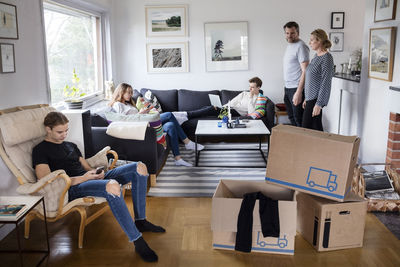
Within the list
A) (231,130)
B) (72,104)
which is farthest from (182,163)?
(72,104)

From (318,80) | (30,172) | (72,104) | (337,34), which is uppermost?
(337,34)

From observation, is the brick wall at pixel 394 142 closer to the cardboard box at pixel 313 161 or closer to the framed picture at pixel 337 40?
the cardboard box at pixel 313 161

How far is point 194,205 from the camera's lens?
3.50 metres

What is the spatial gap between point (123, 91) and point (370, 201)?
9.48 ft

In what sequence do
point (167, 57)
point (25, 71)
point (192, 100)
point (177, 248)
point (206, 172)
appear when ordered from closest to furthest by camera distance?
point (177, 248)
point (25, 71)
point (206, 172)
point (192, 100)
point (167, 57)

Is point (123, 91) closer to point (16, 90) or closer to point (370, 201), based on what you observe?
point (16, 90)

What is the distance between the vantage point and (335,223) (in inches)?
105

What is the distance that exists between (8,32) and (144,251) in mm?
2016

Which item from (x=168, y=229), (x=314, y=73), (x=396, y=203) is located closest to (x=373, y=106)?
(x=314, y=73)

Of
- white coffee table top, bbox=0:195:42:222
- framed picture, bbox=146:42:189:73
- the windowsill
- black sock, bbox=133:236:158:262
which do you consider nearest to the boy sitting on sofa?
framed picture, bbox=146:42:189:73

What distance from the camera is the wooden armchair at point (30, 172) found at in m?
2.65

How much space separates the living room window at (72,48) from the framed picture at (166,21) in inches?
31.6

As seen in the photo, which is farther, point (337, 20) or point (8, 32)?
point (337, 20)

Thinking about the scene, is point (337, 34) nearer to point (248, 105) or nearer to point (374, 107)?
point (248, 105)
